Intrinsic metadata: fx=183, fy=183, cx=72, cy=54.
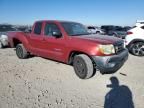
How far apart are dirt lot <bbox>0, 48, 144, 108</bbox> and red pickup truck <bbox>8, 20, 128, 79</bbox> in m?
0.44

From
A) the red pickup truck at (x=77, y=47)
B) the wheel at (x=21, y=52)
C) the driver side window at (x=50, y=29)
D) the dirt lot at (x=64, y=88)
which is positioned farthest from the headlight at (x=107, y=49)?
the wheel at (x=21, y=52)

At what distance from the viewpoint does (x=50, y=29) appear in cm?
672

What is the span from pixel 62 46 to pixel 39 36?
1.44m

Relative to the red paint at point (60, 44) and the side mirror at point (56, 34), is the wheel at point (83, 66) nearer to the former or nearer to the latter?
the red paint at point (60, 44)

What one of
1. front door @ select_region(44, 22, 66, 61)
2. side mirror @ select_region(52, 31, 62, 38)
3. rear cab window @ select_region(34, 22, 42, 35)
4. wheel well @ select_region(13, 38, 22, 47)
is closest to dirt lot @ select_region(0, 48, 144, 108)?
front door @ select_region(44, 22, 66, 61)

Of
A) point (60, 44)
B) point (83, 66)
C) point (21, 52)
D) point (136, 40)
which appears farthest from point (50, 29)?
point (136, 40)

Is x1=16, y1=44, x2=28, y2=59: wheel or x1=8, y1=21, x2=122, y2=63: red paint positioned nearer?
x1=8, y1=21, x2=122, y2=63: red paint

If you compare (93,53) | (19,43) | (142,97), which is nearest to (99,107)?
(142,97)

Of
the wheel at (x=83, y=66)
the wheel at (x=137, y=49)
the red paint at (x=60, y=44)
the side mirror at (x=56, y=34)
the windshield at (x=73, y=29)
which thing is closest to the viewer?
the red paint at (x=60, y=44)

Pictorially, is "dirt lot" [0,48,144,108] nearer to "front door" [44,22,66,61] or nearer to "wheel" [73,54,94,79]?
"wheel" [73,54,94,79]

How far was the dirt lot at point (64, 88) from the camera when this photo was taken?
3.99 metres

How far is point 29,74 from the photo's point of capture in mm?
6105

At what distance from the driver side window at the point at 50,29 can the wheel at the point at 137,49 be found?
A: 4.61 meters

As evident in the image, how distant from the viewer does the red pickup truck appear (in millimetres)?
5180
